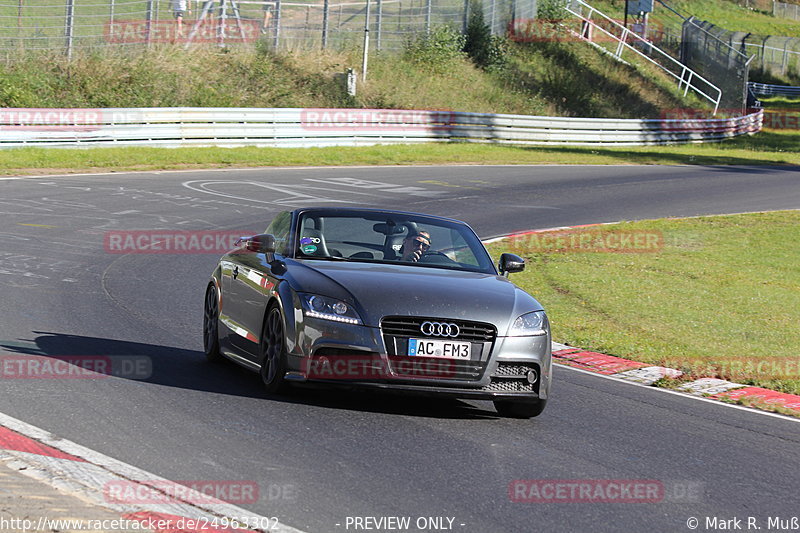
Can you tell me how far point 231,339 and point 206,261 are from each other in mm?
7639

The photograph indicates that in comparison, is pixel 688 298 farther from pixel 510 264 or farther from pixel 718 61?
pixel 718 61

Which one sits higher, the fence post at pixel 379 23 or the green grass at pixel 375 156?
the fence post at pixel 379 23

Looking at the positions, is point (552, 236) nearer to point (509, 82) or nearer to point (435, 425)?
point (435, 425)

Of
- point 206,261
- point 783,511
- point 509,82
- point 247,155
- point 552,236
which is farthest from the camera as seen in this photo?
point 509,82

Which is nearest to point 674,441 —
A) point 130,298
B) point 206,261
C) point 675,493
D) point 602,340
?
point 675,493

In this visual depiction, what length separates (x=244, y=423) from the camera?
7.65 m

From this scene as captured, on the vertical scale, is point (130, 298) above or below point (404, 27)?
below

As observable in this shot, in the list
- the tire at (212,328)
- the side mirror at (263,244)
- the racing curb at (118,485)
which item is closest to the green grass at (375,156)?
the tire at (212,328)

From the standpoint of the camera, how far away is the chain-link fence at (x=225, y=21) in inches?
1467

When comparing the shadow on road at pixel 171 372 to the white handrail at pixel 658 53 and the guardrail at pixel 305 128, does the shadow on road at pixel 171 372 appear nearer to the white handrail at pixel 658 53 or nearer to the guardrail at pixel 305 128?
the guardrail at pixel 305 128

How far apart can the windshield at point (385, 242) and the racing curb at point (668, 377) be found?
83.3 inches

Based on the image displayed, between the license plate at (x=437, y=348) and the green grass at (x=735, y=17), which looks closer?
the license plate at (x=437, y=348)

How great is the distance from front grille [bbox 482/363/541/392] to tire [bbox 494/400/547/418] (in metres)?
0.16

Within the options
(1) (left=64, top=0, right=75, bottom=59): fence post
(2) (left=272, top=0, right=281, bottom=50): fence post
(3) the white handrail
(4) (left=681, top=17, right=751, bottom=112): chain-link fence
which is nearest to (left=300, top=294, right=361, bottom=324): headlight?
(1) (left=64, top=0, right=75, bottom=59): fence post
